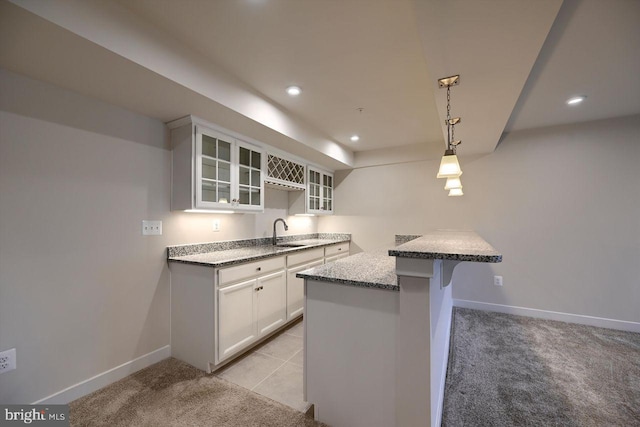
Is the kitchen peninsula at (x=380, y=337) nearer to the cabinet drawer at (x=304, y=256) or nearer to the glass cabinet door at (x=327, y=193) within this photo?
the cabinet drawer at (x=304, y=256)

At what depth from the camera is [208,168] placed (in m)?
2.35

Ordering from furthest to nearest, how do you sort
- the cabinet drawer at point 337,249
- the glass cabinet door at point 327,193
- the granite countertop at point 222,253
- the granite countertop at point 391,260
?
the glass cabinet door at point 327,193
the cabinet drawer at point 337,249
the granite countertop at point 222,253
the granite countertop at point 391,260

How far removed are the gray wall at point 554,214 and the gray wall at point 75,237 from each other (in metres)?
3.38

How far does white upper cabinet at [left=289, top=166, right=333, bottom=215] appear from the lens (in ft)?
12.5

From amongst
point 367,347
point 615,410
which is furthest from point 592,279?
point 367,347

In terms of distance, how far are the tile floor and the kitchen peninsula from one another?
34cm

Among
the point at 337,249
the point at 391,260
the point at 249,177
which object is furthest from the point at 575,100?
the point at 249,177

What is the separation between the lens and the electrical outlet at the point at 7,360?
1473 millimetres

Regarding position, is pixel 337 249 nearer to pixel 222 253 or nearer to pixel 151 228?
pixel 222 253

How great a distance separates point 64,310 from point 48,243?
0.46 m

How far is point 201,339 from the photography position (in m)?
2.08

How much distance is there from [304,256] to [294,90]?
73.1 inches

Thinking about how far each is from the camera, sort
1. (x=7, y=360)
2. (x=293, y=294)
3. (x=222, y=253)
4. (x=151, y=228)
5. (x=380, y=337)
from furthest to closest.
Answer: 1. (x=293, y=294)
2. (x=222, y=253)
3. (x=151, y=228)
4. (x=7, y=360)
5. (x=380, y=337)

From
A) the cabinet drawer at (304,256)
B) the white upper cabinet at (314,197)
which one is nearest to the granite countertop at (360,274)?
the cabinet drawer at (304,256)
